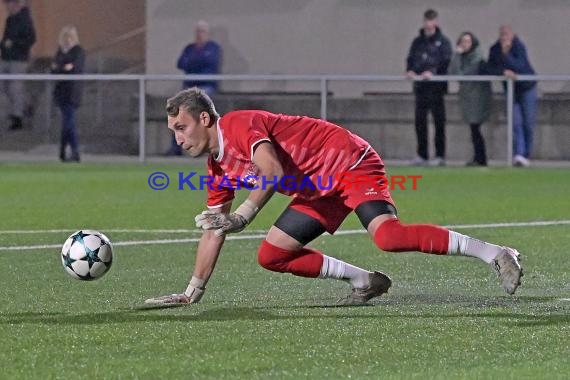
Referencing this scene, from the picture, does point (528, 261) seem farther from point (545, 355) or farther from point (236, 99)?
point (236, 99)

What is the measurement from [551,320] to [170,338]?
2046 mm

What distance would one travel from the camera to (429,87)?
76.3 ft

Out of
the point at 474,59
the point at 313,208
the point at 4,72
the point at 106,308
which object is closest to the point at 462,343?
the point at 313,208

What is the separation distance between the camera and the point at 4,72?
2670 cm

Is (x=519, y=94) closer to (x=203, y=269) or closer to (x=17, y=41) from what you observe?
(x=17, y=41)

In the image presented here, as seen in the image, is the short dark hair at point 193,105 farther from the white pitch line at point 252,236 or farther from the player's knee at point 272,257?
the white pitch line at point 252,236

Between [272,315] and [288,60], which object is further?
[288,60]

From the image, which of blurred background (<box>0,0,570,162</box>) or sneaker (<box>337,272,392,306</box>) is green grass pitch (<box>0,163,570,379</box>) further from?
blurred background (<box>0,0,570,162</box>)

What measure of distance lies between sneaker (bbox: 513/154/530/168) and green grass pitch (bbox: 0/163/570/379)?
7.54 m

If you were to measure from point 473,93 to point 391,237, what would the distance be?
15.0 m

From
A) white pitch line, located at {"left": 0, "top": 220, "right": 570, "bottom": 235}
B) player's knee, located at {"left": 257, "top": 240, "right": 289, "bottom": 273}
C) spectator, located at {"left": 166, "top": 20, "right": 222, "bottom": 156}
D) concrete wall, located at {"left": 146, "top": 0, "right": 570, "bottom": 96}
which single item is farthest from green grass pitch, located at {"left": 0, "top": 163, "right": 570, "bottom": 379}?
concrete wall, located at {"left": 146, "top": 0, "right": 570, "bottom": 96}

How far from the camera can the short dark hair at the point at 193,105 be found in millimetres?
8344

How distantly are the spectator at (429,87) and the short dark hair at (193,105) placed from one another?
14.8m

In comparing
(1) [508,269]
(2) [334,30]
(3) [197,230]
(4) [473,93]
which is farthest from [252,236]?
(2) [334,30]
